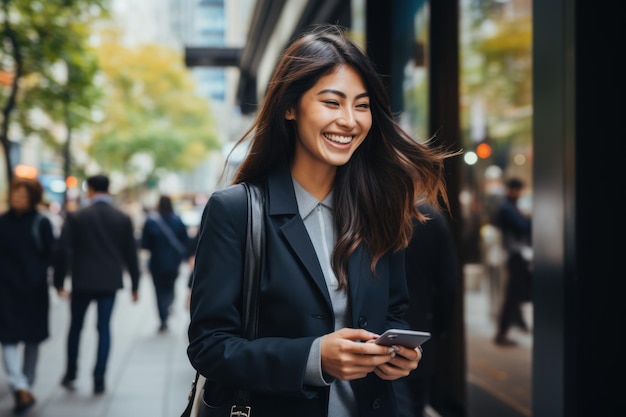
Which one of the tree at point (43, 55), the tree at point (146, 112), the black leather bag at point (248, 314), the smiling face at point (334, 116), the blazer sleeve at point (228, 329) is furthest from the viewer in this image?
the tree at point (146, 112)

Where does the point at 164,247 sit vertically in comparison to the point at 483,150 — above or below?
below

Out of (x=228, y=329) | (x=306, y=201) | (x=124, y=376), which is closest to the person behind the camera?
(x=228, y=329)

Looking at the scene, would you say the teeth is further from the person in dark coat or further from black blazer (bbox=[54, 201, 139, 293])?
black blazer (bbox=[54, 201, 139, 293])

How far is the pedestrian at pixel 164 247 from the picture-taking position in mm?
11422

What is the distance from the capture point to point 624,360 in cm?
322

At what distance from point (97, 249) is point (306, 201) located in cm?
591

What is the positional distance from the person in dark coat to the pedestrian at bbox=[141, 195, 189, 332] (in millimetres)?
4294

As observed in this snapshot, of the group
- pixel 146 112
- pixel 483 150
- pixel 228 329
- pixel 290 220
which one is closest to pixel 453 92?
pixel 290 220

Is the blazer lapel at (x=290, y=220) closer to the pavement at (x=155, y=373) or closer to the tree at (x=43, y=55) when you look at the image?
the pavement at (x=155, y=373)

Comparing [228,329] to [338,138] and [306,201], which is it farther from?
[338,138]

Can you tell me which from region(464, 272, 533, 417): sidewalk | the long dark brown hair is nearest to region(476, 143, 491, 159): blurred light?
region(464, 272, 533, 417): sidewalk

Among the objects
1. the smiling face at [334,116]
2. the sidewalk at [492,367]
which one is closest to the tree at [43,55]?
the sidewalk at [492,367]

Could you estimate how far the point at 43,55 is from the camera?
14.6 meters

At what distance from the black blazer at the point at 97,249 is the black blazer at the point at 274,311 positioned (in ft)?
18.8
